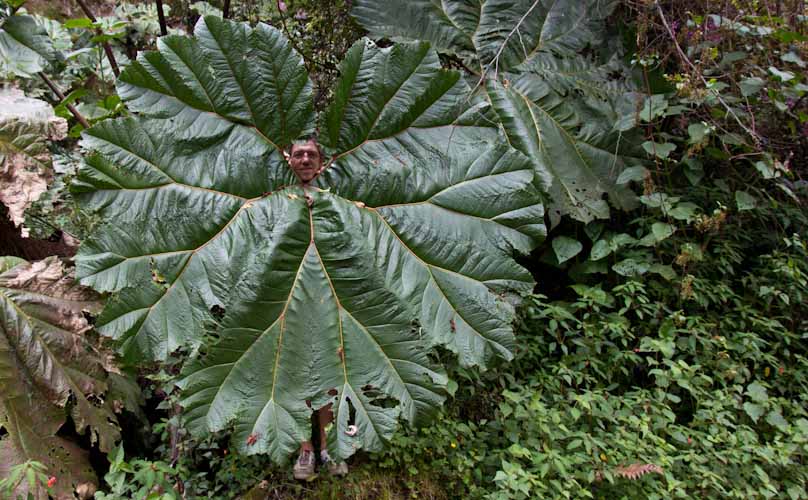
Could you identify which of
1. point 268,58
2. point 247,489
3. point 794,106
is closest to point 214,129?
point 268,58

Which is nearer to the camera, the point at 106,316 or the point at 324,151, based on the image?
the point at 106,316

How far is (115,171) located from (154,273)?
311 mm

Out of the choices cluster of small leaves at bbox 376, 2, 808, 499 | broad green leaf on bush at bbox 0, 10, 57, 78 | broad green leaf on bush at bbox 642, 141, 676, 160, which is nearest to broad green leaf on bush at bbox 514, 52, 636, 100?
cluster of small leaves at bbox 376, 2, 808, 499

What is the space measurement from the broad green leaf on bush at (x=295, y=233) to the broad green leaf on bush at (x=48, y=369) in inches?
14.2

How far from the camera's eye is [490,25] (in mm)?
2467

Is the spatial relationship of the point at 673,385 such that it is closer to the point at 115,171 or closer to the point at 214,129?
the point at 214,129

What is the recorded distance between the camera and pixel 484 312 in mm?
1729

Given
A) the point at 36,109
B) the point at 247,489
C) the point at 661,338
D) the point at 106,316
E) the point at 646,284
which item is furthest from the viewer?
the point at 646,284

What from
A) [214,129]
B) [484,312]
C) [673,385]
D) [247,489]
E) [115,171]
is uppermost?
[214,129]

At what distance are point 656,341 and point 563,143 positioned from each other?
3.03ft

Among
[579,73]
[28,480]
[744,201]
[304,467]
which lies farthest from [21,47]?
[744,201]

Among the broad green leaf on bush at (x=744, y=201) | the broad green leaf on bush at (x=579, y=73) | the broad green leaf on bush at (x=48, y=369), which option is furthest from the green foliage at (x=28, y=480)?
the broad green leaf on bush at (x=744, y=201)

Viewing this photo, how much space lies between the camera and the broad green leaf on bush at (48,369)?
67.3 inches

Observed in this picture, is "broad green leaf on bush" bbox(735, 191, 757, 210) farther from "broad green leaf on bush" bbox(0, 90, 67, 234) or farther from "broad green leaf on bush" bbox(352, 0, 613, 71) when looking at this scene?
"broad green leaf on bush" bbox(0, 90, 67, 234)
